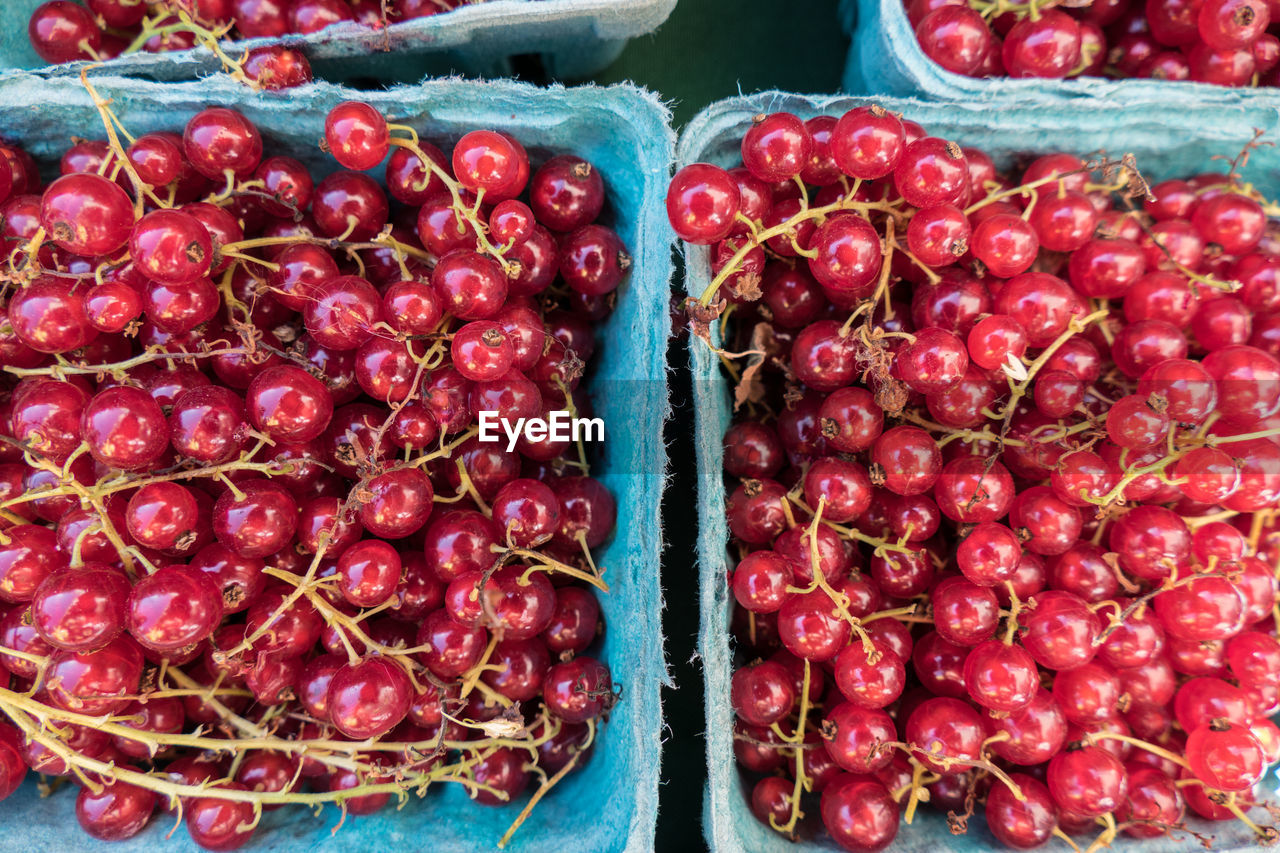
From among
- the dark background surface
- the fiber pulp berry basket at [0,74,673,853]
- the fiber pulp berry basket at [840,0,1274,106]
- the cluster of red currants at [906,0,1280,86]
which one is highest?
the dark background surface

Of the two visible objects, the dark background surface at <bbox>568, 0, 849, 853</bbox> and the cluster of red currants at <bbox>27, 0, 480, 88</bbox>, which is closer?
the cluster of red currants at <bbox>27, 0, 480, 88</bbox>

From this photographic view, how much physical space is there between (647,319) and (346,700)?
42 centimetres

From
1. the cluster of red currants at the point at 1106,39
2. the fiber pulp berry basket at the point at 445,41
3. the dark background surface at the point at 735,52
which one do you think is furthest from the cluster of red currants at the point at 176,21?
the cluster of red currants at the point at 1106,39

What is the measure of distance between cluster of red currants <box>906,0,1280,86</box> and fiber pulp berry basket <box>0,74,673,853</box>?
1.08 ft

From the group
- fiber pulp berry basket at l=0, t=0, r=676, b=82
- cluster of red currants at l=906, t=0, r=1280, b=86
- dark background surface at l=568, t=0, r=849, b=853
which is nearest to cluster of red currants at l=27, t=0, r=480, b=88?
fiber pulp berry basket at l=0, t=0, r=676, b=82

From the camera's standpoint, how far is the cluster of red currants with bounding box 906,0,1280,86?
72 cm

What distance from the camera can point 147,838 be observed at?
0.67 metres

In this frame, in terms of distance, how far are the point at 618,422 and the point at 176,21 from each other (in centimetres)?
65

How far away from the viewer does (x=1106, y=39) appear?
0.85 m

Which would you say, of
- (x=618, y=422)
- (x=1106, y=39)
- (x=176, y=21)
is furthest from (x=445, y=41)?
(x=1106, y=39)

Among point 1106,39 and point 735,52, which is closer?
point 1106,39

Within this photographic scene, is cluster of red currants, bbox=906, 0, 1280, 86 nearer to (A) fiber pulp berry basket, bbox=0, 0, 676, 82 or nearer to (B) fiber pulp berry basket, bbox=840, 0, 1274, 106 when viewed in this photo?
(B) fiber pulp berry basket, bbox=840, 0, 1274, 106

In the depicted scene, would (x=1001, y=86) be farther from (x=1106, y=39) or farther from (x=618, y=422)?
(x=618, y=422)

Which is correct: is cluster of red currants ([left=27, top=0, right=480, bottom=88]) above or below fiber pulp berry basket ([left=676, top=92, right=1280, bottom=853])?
above
